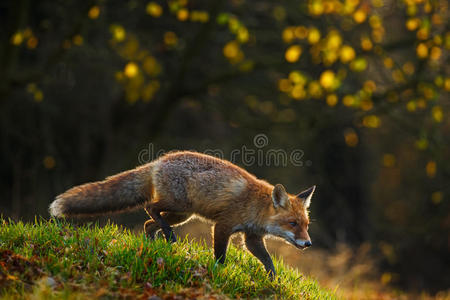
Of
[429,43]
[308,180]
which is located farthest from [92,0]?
[308,180]

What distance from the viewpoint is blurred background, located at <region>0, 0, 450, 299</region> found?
461 inches

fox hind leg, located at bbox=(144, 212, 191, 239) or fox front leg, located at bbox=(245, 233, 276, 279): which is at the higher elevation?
fox hind leg, located at bbox=(144, 212, 191, 239)

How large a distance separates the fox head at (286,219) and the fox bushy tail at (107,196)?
1852mm

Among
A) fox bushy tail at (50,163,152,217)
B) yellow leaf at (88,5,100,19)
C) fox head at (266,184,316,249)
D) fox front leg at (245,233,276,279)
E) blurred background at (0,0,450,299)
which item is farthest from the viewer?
blurred background at (0,0,450,299)

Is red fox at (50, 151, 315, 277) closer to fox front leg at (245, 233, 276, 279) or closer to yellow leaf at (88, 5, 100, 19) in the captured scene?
fox front leg at (245, 233, 276, 279)

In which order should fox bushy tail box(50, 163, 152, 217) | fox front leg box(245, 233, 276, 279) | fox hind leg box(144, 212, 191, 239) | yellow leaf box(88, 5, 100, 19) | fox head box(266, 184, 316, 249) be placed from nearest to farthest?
fox bushy tail box(50, 163, 152, 217)
fox front leg box(245, 233, 276, 279)
fox head box(266, 184, 316, 249)
fox hind leg box(144, 212, 191, 239)
yellow leaf box(88, 5, 100, 19)

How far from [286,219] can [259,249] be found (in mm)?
592

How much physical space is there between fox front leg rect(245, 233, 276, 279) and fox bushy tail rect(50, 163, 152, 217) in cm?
162

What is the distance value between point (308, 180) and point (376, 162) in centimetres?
378

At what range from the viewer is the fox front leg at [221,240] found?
686cm

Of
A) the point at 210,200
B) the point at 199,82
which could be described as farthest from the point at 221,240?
the point at 199,82

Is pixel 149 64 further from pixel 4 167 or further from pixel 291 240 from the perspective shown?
pixel 291 240

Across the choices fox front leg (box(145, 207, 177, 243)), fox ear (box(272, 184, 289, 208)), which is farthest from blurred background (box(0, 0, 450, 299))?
fox front leg (box(145, 207, 177, 243))

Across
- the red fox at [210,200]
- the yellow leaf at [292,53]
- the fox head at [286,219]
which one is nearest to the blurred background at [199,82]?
the yellow leaf at [292,53]
